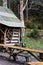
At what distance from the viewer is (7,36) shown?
60.7ft

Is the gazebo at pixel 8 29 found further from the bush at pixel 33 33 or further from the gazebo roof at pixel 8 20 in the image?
the bush at pixel 33 33

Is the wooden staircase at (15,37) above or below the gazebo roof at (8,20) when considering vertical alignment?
below

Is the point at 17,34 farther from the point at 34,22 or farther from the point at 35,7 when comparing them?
the point at 35,7

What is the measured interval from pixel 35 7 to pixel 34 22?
482cm

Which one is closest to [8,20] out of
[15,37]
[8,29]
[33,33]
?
[8,29]

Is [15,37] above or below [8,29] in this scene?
below

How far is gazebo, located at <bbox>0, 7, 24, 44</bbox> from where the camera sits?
17.3 metres

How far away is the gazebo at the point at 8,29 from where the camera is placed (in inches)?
681

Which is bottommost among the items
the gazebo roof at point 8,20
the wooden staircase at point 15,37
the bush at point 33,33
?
the bush at point 33,33

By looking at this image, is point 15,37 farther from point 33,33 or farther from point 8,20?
point 33,33

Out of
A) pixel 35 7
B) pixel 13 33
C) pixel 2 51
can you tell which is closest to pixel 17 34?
pixel 13 33

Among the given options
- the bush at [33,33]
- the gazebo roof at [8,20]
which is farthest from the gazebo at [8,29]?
the bush at [33,33]

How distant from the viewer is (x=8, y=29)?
1811 cm

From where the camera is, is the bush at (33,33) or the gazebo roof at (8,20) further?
the bush at (33,33)
